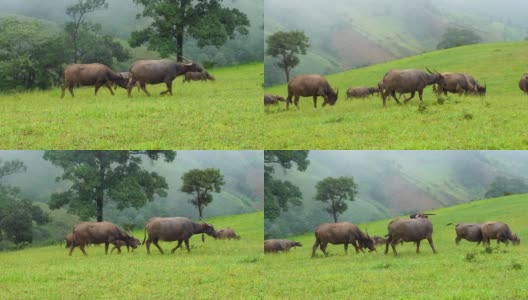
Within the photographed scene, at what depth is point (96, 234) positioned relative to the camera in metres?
30.4

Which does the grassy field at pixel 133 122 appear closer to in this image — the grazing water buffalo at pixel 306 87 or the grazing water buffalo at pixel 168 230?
the grazing water buffalo at pixel 306 87

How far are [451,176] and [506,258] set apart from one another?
467ft

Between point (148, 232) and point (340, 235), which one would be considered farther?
point (340, 235)

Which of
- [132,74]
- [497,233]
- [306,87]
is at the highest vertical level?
[132,74]

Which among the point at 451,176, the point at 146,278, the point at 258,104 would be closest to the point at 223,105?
the point at 258,104

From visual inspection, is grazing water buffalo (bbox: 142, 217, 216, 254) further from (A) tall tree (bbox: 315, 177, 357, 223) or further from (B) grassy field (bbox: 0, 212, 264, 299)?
(A) tall tree (bbox: 315, 177, 357, 223)

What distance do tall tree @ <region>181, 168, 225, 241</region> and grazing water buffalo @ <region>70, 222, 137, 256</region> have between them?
21258mm

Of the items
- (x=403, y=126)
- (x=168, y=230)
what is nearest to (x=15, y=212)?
(x=168, y=230)

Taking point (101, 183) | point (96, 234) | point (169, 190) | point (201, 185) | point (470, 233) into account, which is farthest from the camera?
point (201, 185)

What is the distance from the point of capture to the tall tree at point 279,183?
2435 centimetres

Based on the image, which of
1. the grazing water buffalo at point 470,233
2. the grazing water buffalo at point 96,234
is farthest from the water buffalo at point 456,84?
the grazing water buffalo at point 96,234

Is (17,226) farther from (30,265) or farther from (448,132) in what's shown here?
(448,132)

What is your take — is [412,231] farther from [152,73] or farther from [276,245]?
[152,73]

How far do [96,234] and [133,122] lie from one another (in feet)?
25.5
